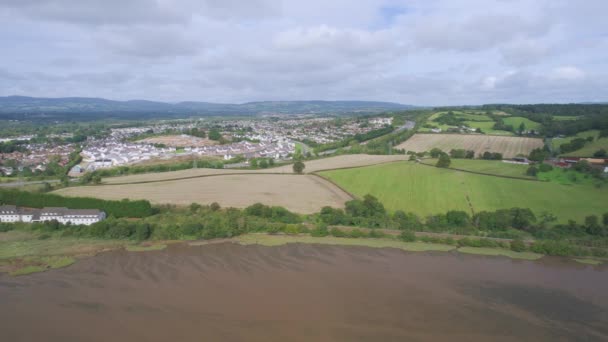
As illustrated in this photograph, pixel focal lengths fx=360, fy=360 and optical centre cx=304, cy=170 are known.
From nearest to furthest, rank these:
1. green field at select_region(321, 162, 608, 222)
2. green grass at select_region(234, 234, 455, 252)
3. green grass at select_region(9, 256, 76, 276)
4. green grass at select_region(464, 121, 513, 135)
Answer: green grass at select_region(9, 256, 76, 276) < green grass at select_region(234, 234, 455, 252) < green field at select_region(321, 162, 608, 222) < green grass at select_region(464, 121, 513, 135)

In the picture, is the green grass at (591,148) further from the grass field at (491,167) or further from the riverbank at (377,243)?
the riverbank at (377,243)

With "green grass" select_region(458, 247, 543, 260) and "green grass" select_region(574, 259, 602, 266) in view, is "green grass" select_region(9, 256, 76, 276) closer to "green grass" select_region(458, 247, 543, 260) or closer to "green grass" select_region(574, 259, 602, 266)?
"green grass" select_region(458, 247, 543, 260)

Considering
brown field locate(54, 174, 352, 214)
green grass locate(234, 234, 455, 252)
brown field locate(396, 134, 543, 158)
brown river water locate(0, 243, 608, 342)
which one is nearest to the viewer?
brown river water locate(0, 243, 608, 342)

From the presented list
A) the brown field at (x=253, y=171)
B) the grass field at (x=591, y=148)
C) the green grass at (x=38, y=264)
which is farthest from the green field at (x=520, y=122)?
the green grass at (x=38, y=264)

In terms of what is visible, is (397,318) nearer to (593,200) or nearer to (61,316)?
(61,316)

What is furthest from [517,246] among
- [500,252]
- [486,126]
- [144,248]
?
[486,126]

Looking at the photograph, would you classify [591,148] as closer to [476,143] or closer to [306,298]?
[476,143]

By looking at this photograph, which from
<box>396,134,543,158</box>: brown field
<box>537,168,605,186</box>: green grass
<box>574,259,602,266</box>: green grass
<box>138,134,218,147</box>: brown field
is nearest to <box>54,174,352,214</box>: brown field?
<box>574,259,602,266</box>: green grass
